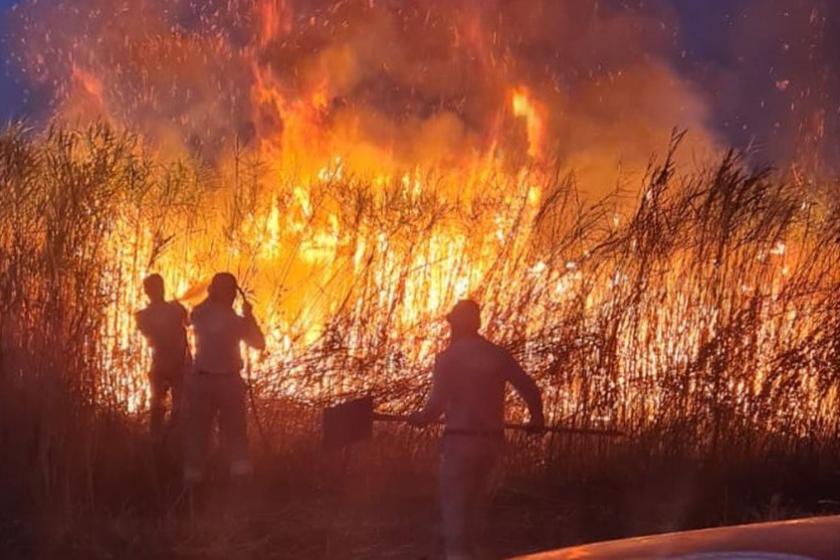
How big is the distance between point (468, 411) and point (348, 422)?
0.86 meters

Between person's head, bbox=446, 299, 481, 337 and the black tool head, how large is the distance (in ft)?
2.63

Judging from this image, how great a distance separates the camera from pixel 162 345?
9023 mm

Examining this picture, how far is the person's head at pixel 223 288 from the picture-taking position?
8258mm

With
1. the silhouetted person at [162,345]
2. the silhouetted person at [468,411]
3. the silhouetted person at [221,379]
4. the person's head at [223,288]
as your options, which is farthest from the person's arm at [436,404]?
the silhouetted person at [162,345]

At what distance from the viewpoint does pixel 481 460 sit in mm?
6395

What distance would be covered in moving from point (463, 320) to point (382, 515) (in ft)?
6.90

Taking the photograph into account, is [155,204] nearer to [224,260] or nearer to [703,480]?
[224,260]

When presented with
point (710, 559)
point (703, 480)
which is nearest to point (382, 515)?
point (703, 480)

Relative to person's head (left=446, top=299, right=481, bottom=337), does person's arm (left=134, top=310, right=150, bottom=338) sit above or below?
above

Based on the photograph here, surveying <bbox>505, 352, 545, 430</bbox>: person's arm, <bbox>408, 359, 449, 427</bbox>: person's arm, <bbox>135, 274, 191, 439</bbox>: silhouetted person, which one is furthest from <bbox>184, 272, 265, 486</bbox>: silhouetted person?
<bbox>505, 352, 545, 430</bbox>: person's arm

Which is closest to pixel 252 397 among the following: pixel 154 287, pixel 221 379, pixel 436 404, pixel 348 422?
pixel 221 379

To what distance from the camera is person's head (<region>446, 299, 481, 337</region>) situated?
6.36 metres

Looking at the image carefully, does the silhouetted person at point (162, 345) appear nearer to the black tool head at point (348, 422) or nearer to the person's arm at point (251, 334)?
the person's arm at point (251, 334)

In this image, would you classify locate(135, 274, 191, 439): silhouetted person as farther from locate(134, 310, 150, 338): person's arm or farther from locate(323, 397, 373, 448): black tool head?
locate(323, 397, 373, 448): black tool head
